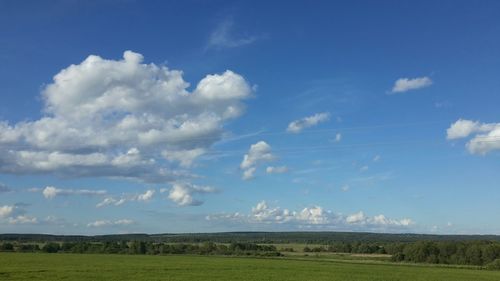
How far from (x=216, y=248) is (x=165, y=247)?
50.9 ft

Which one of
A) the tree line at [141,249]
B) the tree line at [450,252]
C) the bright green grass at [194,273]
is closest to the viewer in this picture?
the bright green grass at [194,273]

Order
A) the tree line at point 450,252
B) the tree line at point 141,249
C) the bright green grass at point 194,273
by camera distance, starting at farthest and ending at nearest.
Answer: the tree line at point 141,249
the tree line at point 450,252
the bright green grass at point 194,273

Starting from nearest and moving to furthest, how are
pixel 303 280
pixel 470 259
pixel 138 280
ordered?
pixel 138 280 → pixel 303 280 → pixel 470 259

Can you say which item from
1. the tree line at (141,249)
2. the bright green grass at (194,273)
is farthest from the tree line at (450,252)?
the bright green grass at (194,273)

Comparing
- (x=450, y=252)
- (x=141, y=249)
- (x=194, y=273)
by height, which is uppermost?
(x=141, y=249)

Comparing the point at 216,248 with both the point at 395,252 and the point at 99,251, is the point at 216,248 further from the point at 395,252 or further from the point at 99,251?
the point at 395,252

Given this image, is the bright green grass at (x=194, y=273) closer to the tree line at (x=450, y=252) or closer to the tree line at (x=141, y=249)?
the tree line at (x=450, y=252)

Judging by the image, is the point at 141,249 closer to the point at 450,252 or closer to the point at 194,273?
the point at 450,252

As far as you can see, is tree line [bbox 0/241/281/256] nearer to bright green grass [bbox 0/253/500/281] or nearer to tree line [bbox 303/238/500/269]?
tree line [bbox 303/238/500/269]

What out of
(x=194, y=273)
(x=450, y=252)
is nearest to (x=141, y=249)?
(x=450, y=252)

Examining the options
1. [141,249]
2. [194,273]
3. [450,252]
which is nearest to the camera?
[194,273]

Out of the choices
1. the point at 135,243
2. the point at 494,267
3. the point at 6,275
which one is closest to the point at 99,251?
the point at 135,243

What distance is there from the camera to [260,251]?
172000 millimetres

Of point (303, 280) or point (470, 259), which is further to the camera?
point (470, 259)
